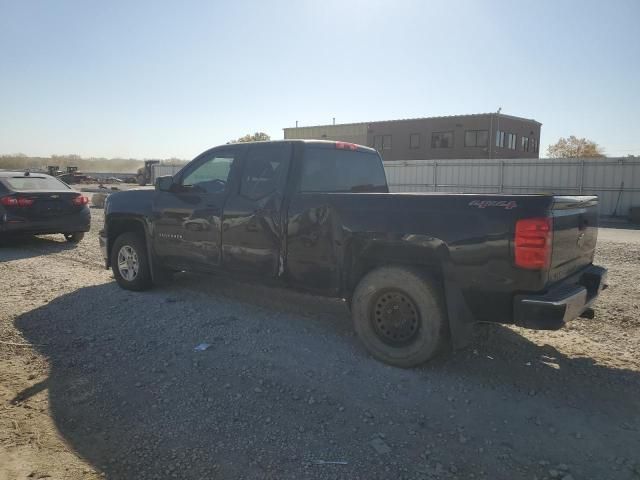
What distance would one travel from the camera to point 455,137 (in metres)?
41.5

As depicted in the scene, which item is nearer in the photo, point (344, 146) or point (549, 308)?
point (549, 308)

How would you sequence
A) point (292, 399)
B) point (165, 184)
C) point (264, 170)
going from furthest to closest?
point (165, 184), point (264, 170), point (292, 399)

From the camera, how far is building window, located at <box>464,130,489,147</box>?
40.3 meters

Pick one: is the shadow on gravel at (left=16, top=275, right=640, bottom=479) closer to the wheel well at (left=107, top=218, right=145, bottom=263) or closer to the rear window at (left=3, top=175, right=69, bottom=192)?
the wheel well at (left=107, top=218, right=145, bottom=263)

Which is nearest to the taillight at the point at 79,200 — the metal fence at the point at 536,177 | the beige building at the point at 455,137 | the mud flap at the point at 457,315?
the mud flap at the point at 457,315

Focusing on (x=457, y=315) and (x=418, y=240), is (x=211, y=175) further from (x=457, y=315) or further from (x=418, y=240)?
(x=457, y=315)

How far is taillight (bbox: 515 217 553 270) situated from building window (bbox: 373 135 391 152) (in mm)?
42252

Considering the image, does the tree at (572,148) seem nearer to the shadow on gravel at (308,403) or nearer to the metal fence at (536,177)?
the metal fence at (536,177)

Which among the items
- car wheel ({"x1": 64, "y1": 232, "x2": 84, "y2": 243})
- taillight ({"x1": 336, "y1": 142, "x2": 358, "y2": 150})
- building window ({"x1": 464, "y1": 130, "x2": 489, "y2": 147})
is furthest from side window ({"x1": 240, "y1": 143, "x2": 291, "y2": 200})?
building window ({"x1": 464, "y1": 130, "x2": 489, "y2": 147})

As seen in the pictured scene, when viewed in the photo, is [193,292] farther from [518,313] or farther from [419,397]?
[518,313]

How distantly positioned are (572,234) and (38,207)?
9.66 metres

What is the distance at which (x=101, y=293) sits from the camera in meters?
6.59

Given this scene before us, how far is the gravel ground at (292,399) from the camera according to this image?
2.93 m

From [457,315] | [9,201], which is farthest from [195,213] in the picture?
[9,201]
